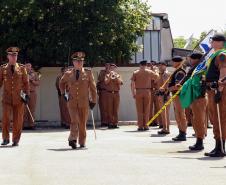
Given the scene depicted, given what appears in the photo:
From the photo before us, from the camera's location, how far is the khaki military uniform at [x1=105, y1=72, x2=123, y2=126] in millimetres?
22922

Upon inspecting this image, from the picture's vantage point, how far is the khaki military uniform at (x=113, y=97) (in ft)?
75.2

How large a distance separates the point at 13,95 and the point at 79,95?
5.37 ft

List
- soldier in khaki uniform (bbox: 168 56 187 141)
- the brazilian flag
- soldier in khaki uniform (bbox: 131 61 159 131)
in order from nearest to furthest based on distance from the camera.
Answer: the brazilian flag → soldier in khaki uniform (bbox: 168 56 187 141) → soldier in khaki uniform (bbox: 131 61 159 131)

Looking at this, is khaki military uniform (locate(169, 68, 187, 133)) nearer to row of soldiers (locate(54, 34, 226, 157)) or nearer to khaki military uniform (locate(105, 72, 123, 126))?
row of soldiers (locate(54, 34, 226, 157))

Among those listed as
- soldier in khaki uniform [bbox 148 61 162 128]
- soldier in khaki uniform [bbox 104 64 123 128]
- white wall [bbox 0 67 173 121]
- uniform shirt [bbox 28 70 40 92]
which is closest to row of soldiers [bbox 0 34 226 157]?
soldier in khaki uniform [bbox 148 61 162 128]

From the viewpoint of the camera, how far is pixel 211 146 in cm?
1425

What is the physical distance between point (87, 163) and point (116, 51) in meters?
14.1

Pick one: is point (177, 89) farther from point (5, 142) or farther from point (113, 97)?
point (113, 97)

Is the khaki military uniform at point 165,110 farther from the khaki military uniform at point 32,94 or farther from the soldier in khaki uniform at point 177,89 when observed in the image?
the khaki military uniform at point 32,94

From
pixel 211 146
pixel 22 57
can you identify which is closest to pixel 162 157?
pixel 211 146

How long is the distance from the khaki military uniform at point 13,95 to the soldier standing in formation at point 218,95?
15.6 ft

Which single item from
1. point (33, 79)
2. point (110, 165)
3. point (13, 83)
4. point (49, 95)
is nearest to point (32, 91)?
point (33, 79)

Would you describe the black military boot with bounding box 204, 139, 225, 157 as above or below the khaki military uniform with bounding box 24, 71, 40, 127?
below

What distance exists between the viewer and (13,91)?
15.1m
